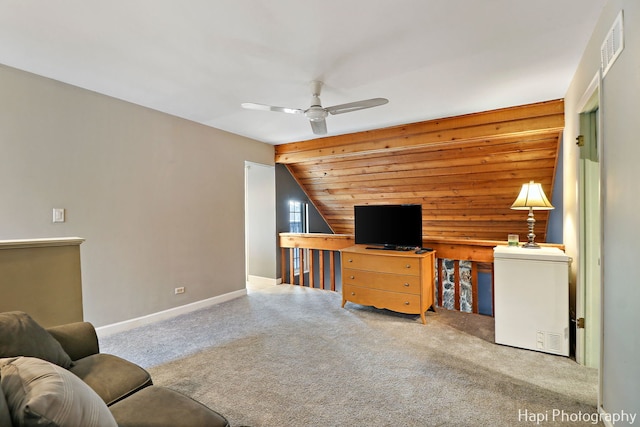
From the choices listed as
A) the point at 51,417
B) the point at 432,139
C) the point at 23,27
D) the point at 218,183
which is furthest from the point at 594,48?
the point at 218,183

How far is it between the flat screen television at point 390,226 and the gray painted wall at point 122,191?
1.82m

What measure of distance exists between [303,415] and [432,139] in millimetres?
3304

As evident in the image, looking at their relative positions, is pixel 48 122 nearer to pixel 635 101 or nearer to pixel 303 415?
pixel 303 415

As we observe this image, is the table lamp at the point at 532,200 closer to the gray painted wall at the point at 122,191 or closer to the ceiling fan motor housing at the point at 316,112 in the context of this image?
the ceiling fan motor housing at the point at 316,112

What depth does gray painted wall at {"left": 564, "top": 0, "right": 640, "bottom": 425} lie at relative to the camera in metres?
1.41

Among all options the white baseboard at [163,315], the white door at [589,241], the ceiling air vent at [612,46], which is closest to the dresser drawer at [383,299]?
the white door at [589,241]

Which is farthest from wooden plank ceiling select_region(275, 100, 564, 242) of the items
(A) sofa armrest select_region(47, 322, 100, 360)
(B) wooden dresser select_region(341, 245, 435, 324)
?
(A) sofa armrest select_region(47, 322, 100, 360)

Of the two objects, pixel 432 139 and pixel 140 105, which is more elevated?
pixel 140 105

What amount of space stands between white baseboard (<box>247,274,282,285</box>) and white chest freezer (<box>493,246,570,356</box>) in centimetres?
341

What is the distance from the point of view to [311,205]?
633 centimetres

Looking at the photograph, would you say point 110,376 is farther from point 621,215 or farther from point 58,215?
point 621,215

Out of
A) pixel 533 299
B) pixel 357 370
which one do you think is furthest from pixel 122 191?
pixel 533 299

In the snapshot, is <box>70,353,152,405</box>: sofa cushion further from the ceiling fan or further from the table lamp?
the table lamp

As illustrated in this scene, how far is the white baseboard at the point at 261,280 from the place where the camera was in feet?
17.7
